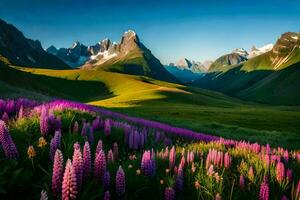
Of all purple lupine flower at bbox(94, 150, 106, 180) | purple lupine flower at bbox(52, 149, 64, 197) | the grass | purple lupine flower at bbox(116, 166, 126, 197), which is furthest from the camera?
the grass

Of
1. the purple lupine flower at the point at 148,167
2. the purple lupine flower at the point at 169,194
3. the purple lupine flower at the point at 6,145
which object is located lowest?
the purple lupine flower at the point at 169,194

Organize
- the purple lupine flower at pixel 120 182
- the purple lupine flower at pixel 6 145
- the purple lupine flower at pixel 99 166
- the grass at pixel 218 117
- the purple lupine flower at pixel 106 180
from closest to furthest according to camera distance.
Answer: the purple lupine flower at pixel 120 182
the purple lupine flower at pixel 106 180
the purple lupine flower at pixel 99 166
the purple lupine flower at pixel 6 145
the grass at pixel 218 117

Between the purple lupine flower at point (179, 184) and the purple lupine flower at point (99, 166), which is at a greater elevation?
the purple lupine flower at point (99, 166)

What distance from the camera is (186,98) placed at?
167750 millimetres

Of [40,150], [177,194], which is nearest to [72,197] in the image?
[177,194]

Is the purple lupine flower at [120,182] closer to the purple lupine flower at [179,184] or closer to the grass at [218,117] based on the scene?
the purple lupine flower at [179,184]

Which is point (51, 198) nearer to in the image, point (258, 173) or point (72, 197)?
point (72, 197)

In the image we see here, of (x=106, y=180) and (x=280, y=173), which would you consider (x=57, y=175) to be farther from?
(x=280, y=173)

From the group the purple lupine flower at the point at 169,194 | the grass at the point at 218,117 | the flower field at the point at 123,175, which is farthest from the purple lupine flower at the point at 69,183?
the grass at the point at 218,117

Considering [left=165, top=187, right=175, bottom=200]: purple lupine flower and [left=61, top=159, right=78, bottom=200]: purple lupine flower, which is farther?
[left=165, top=187, right=175, bottom=200]: purple lupine flower

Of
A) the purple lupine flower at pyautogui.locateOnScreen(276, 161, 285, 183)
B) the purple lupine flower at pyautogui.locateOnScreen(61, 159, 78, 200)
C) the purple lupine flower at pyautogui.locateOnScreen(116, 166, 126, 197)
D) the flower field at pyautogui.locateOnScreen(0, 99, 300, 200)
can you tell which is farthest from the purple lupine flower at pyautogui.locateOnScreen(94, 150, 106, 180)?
the purple lupine flower at pyautogui.locateOnScreen(276, 161, 285, 183)

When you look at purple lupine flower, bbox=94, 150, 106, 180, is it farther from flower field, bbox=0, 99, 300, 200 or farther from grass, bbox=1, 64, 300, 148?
grass, bbox=1, 64, 300, 148

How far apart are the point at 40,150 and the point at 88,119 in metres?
4.48

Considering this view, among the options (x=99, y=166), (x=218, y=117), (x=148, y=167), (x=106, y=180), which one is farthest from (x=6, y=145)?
(x=218, y=117)
